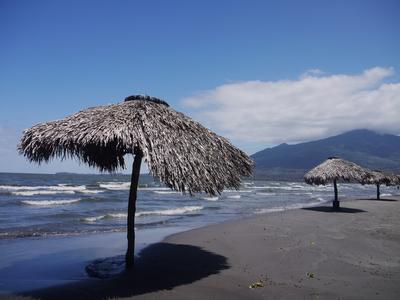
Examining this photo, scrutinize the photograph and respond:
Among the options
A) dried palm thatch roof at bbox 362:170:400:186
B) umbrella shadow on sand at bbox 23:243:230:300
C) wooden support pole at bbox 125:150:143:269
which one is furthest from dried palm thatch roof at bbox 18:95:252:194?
dried palm thatch roof at bbox 362:170:400:186

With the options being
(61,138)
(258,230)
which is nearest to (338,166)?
(258,230)

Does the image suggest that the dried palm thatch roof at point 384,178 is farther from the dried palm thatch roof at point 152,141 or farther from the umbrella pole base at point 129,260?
the umbrella pole base at point 129,260

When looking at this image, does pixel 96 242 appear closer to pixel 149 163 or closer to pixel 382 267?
pixel 149 163

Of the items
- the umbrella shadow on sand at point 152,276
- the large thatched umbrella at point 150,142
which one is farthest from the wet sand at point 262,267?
the large thatched umbrella at point 150,142

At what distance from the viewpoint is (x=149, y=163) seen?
A: 247 inches

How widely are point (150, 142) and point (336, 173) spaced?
13669 millimetres

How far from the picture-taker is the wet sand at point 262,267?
6176 millimetres

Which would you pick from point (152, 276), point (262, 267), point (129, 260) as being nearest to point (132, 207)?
point (129, 260)

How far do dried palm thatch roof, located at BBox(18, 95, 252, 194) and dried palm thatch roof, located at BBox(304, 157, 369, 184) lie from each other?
11400 mm

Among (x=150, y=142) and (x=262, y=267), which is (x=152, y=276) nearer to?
(x=262, y=267)

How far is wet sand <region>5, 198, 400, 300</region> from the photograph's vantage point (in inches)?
243

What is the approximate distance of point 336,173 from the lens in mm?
18078

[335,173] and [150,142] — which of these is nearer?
[150,142]

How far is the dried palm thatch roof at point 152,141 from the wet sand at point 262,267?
1668 mm
